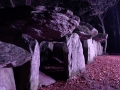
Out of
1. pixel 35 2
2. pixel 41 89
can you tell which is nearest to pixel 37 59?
pixel 41 89

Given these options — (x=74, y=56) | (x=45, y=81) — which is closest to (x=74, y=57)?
(x=74, y=56)

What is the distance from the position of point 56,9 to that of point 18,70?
180 cm

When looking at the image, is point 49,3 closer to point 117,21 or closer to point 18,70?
point 18,70

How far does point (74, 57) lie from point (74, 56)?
1.4 inches

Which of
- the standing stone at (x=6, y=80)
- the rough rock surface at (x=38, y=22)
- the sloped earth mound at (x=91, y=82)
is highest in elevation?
the rough rock surface at (x=38, y=22)

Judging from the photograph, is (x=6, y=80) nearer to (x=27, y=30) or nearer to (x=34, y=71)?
(x=34, y=71)

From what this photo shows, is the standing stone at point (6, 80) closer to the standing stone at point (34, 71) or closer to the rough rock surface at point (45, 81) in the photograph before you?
the standing stone at point (34, 71)

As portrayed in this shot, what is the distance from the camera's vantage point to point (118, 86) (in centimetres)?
542

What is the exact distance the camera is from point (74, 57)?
20.6ft

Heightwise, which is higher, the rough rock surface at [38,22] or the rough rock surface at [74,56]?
the rough rock surface at [38,22]

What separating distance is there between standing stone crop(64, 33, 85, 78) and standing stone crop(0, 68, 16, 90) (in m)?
2.11

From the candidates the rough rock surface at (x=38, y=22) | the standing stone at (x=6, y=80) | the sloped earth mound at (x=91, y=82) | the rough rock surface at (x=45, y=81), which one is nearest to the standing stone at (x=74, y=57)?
the sloped earth mound at (x=91, y=82)

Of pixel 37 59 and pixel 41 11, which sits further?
pixel 37 59

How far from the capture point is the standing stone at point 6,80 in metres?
3.82
